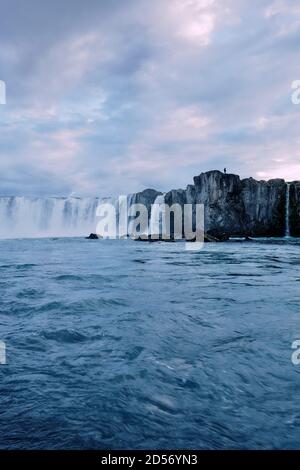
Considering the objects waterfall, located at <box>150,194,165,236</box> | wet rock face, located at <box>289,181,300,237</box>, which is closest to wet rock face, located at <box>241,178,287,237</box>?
wet rock face, located at <box>289,181,300,237</box>

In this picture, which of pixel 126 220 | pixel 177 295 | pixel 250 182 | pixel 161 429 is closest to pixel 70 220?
pixel 126 220

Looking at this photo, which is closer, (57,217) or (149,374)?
(149,374)

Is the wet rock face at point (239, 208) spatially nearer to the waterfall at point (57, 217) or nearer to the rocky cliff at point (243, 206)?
the rocky cliff at point (243, 206)

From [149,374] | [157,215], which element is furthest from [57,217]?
[149,374]

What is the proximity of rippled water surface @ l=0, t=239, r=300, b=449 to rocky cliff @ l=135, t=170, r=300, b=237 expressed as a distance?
6575cm


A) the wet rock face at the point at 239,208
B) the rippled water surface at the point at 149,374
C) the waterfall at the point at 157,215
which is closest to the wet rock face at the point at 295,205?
the wet rock face at the point at 239,208

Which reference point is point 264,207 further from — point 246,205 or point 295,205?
point 295,205

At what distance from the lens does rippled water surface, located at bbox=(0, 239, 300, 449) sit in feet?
11.4

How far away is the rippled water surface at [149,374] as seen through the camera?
136 inches

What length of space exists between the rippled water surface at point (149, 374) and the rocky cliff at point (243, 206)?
6575 centimetres

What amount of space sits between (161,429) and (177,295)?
26.3 ft

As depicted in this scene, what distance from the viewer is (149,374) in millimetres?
5020

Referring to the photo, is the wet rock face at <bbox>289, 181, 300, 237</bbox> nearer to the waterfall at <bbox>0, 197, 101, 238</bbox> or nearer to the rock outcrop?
the rock outcrop

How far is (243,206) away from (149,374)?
73493 millimetres
